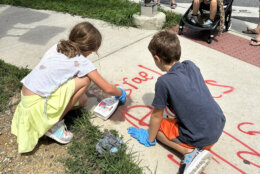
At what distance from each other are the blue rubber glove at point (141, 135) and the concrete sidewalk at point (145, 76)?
0.12 ft

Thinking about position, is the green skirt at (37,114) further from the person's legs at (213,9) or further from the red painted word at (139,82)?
the person's legs at (213,9)

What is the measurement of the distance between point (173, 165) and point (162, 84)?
705 mm

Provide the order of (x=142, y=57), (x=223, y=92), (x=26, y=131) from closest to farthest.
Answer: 1. (x=26, y=131)
2. (x=223, y=92)
3. (x=142, y=57)

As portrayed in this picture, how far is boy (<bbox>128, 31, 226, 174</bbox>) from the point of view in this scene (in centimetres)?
156

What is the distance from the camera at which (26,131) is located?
69.8 inches

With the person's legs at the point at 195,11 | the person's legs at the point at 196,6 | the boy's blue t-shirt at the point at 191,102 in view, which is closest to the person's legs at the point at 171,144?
the boy's blue t-shirt at the point at 191,102

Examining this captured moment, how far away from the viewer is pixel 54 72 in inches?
68.6

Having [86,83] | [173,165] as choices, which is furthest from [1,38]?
[173,165]

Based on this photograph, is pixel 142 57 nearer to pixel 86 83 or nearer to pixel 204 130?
pixel 86 83

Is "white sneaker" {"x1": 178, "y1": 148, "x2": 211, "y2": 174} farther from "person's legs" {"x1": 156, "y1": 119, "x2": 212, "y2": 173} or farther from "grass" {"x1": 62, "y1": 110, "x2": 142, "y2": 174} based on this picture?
"grass" {"x1": 62, "y1": 110, "x2": 142, "y2": 174}

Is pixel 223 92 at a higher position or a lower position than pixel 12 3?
lower

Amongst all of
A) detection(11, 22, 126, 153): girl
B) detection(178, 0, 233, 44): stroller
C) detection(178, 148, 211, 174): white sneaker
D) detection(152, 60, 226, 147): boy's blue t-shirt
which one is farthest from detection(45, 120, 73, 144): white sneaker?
detection(178, 0, 233, 44): stroller

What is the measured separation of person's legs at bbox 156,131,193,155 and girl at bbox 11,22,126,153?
0.65 metres

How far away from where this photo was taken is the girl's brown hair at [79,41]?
1.79 metres
